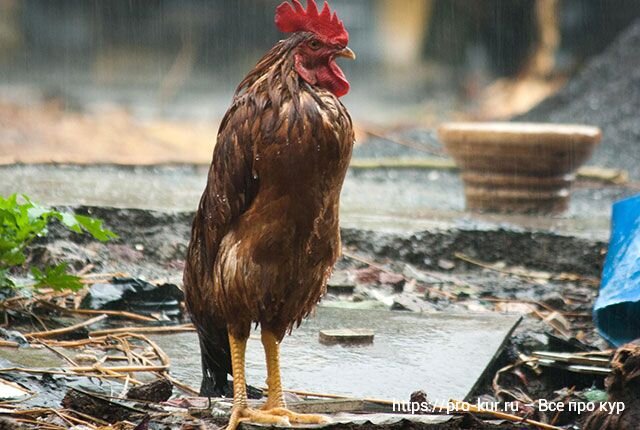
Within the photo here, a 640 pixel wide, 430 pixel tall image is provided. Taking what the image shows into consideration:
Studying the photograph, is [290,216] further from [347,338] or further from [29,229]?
[29,229]

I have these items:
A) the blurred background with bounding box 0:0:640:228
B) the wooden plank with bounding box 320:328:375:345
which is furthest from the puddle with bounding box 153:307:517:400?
the blurred background with bounding box 0:0:640:228

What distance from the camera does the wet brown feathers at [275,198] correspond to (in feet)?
10.3

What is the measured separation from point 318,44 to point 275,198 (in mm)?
530

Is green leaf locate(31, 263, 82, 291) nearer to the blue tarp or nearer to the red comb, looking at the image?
the red comb

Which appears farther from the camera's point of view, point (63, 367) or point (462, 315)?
point (462, 315)

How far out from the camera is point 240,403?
326 centimetres

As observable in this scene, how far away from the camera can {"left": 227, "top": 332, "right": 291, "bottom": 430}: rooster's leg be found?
319cm

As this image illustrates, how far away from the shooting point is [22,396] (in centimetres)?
344

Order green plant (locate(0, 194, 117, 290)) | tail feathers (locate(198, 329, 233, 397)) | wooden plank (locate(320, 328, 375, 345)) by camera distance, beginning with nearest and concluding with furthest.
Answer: tail feathers (locate(198, 329, 233, 397)), green plant (locate(0, 194, 117, 290)), wooden plank (locate(320, 328, 375, 345))

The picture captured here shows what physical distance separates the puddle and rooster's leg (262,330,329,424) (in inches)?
18.2

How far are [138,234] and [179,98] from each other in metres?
9.21

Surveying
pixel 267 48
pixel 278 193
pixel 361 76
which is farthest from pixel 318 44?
pixel 361 76

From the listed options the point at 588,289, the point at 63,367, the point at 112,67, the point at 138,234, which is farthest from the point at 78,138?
the point at 63,367

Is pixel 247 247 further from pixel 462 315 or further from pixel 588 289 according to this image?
pixel 588 289
